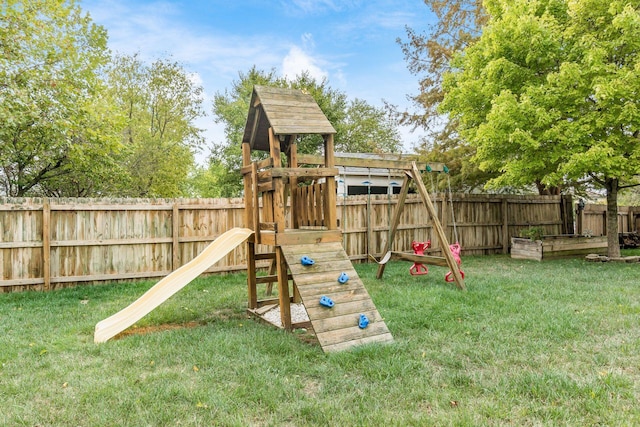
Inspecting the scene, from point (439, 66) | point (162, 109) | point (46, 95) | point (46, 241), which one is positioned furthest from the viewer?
point (162, 109)

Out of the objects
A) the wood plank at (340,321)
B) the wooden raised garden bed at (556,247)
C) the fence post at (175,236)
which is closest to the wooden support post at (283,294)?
the wood plank at (340,321)

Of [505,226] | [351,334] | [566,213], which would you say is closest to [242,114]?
[505,226]

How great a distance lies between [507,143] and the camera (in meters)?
9.98

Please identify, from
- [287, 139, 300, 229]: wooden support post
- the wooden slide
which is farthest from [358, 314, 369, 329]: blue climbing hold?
[287, 139, 300, 229]: wooden support post

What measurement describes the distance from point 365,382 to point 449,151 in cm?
1096

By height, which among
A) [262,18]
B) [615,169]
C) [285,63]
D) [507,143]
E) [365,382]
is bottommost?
[365,382]

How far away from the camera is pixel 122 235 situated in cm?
782

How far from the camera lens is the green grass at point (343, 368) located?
8.83 ft

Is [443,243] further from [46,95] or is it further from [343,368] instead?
[46,95]

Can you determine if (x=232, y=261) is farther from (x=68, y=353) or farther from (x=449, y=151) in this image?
(x=449, y=151)

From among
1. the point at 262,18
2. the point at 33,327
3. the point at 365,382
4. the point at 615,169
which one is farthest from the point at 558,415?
the point at 262,18

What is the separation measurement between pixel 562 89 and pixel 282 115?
22.2 feet

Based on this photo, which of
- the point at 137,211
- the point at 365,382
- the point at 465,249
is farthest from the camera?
the point at 465,249

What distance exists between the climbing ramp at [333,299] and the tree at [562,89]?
242 inches
